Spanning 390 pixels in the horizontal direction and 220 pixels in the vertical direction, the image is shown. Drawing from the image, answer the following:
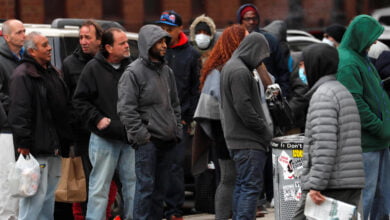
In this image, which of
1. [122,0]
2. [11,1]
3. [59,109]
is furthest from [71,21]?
[122,0]

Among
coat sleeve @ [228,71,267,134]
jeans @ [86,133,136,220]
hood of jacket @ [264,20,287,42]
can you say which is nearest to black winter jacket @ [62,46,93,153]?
jeans @ [86,133,136,220]

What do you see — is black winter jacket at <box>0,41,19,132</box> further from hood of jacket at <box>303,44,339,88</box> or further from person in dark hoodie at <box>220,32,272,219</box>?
hood of jacket at <box>303,44,339,88</box>

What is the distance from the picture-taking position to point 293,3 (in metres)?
19.8

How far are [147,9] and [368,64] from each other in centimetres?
1066

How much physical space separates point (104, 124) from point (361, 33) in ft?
8.19

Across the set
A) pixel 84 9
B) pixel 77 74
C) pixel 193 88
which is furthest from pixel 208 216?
pixel 84 9

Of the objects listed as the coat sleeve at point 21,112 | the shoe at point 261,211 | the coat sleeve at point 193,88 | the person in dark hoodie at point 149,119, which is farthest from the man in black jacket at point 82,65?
the shoe at point 261,211

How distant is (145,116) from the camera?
26.3ft

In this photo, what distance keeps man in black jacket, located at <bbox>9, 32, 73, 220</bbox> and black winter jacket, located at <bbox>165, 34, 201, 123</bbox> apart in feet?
5.26

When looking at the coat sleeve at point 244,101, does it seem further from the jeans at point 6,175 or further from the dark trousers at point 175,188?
the jeans at point 6,175

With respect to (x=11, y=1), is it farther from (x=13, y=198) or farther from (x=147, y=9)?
(x=13, y=198)

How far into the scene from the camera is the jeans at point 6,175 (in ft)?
27.8

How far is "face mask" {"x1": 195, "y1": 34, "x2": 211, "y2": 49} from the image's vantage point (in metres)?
10.6

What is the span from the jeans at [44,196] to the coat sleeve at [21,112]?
286mm
